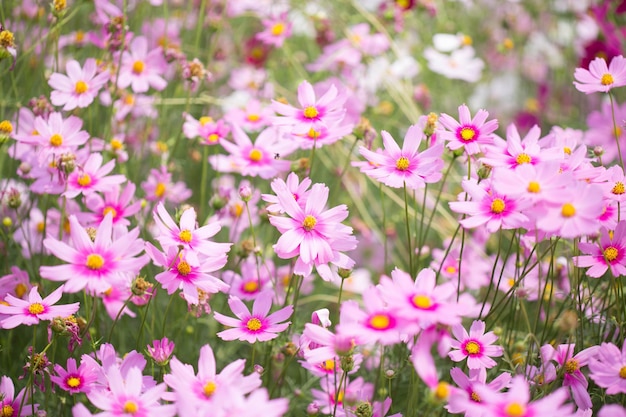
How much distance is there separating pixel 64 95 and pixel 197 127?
221mm

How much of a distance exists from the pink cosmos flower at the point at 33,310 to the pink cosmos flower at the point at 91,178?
0.19 m

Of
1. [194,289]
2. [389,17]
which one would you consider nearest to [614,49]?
[389,17]

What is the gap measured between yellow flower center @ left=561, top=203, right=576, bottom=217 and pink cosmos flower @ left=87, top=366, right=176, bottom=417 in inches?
17.7

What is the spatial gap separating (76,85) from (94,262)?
1.50 feet

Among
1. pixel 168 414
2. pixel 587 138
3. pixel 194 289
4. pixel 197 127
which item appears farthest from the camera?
pixel 587 138

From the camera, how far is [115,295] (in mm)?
995

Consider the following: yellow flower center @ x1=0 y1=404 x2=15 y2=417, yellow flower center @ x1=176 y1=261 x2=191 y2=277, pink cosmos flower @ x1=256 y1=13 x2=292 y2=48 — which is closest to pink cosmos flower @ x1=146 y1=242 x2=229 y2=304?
yellow flower center @ x1=176 y1=261 x2=191 y2=277

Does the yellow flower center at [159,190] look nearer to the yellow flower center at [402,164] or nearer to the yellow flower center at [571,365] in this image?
the yellow flower center at [402,164]

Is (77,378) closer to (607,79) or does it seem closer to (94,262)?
(94,262)

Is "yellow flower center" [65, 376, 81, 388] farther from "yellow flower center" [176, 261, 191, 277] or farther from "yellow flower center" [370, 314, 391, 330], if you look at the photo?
"yellow flower center" [370, 314, 391, 330]

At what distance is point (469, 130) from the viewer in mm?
876

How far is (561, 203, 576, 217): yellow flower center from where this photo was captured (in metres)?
0.68

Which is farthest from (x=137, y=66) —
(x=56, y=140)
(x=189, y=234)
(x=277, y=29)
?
(x=189, y=234)

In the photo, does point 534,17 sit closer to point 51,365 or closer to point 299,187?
point 299,187
